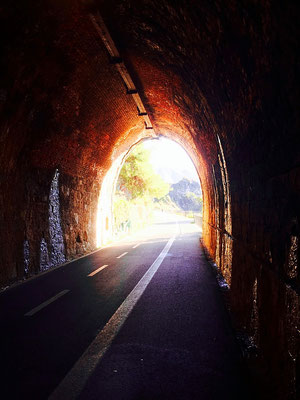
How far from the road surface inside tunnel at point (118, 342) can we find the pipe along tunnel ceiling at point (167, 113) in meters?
0.54

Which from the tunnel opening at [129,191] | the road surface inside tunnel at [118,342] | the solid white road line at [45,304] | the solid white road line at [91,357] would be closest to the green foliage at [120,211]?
the tunnel opening at [129,191]

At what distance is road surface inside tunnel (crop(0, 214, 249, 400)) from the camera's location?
9.22 ft


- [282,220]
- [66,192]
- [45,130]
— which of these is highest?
[45,130]

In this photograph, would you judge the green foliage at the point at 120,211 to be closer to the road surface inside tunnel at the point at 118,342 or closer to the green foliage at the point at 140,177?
the green foliage at the point at 140,177

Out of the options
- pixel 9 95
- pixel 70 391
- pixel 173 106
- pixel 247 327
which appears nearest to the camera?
pixel 70 391

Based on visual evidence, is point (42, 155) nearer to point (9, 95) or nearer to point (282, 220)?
point (9, 95)

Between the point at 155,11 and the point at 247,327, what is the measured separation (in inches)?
204

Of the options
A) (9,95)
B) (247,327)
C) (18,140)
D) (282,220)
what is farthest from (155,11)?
(247,327)

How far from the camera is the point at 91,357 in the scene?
3383 mm

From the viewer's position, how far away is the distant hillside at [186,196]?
146 meters

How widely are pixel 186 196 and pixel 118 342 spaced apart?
150030 mm

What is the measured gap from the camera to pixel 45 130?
27.4 feet

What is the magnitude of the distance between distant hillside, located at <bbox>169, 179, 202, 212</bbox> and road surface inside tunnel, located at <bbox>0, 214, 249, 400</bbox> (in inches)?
5271

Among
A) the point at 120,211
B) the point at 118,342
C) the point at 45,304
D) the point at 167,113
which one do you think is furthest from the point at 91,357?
the point at 120,211
